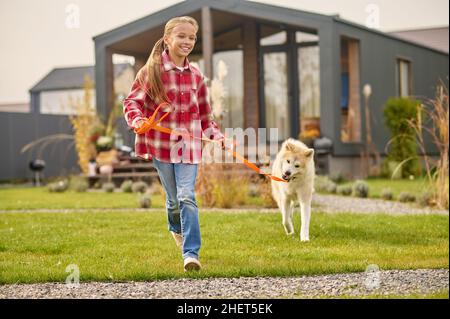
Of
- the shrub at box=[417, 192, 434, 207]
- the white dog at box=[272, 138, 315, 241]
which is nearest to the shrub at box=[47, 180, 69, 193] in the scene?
the shrub at box=[417, 192, 434, 207]

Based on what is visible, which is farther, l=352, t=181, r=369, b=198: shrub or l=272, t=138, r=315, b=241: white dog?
l=352, t=181, r=369, b=198: shrub

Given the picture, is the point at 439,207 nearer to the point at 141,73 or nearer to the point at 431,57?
the point at 141,73

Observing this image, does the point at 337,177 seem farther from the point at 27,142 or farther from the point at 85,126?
the point at 27,142

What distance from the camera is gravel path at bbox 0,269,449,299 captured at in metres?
3.28

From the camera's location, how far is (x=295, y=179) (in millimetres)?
5352

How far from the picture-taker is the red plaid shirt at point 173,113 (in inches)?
147

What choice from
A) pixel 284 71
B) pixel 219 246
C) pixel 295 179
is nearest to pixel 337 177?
pixel 284 71

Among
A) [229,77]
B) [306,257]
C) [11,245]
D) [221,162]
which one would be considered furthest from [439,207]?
[229,77]

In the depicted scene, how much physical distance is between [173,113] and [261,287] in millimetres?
955

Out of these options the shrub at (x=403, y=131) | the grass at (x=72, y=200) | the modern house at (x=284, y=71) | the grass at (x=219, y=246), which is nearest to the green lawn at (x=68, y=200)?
A: the grass at (x=72, y=200)

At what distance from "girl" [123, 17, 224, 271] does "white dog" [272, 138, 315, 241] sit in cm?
118

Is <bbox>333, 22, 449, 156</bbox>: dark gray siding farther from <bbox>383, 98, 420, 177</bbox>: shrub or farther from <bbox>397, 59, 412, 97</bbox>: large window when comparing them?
<bbox>383, 98, 420, 177</bbox>: shrub

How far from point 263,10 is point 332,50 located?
52.1 inches

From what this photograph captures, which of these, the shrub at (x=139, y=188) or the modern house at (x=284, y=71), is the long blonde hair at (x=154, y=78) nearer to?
the shrub at (x=139, y=188)
